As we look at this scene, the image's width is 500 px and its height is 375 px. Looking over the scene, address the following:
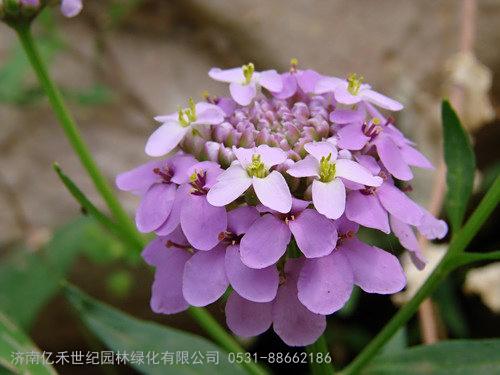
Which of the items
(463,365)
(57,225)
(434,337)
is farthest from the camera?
(57,225)

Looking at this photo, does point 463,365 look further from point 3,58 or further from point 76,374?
point 3,58

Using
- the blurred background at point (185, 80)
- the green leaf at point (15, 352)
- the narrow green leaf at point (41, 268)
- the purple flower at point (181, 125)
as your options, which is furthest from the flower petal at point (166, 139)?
the blurred background at point (185, 80)

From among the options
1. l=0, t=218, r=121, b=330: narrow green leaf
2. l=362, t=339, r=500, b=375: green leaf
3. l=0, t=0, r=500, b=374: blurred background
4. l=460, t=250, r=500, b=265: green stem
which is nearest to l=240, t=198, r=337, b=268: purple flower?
l=460, t=250, r=500, b=265: green stem

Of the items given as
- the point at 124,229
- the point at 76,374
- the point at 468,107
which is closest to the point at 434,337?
the point at 468,107

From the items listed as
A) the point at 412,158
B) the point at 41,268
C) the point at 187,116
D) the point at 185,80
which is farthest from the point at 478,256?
the point at 185,80

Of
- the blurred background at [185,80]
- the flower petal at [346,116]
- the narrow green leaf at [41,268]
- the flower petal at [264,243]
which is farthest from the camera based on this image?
the blurred background at [185,80]

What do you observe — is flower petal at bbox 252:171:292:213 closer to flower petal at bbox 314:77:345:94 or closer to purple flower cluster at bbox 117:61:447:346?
purple flower cluster at bbox 117:61:447:346

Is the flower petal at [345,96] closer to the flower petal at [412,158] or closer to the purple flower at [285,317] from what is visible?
the flower petal at [412,158]
